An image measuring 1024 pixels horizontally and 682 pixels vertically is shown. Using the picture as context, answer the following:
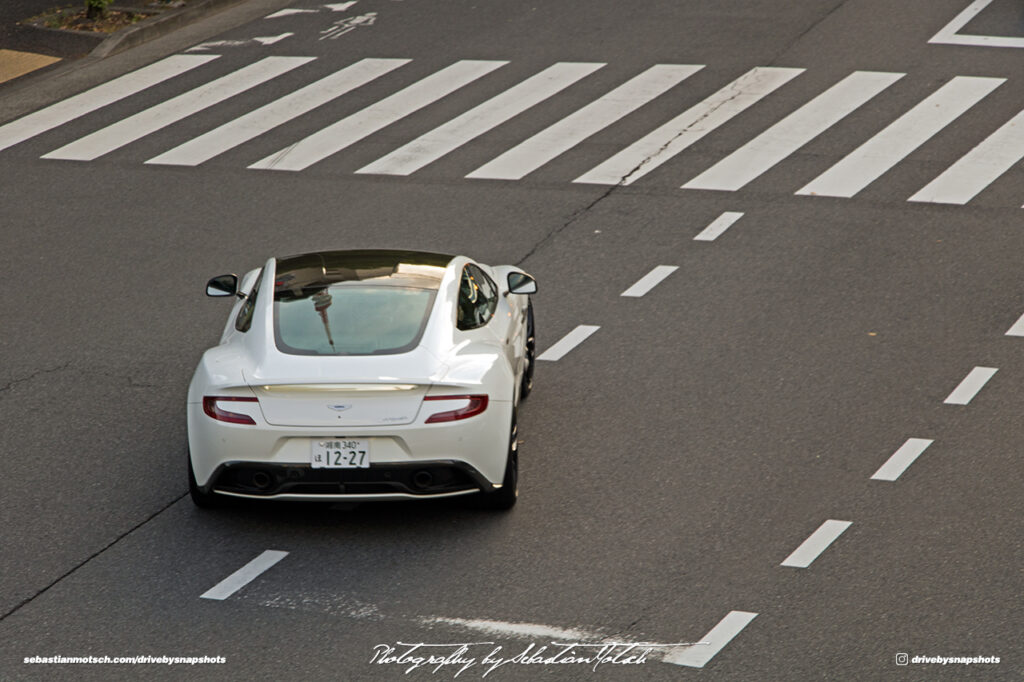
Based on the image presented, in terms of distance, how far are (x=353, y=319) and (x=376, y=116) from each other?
9.65m

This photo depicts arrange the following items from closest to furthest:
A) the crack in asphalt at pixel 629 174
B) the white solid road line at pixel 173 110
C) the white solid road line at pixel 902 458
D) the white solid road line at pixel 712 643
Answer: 1. the white solid road line at pixel 712 643
2. the white solid road line at pixel 902 458
3. the crack in asphalt at pixel 629 174
4. the white solid road line at pixel 173 110

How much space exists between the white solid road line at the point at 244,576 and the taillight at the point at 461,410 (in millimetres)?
1231

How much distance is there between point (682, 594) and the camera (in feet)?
26.2

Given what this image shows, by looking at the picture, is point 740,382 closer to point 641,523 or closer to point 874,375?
point 874,375

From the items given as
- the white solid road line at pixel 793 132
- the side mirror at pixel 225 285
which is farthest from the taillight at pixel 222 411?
the white solid road line at pixel 793 132

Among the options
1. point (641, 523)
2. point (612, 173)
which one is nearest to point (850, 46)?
point (612, 173)

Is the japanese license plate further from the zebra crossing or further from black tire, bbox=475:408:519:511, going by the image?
the zebra crossing

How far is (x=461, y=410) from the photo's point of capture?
8.56 meters

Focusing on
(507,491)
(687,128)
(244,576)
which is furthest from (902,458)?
(687,128)

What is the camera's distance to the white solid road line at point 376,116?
17000mm

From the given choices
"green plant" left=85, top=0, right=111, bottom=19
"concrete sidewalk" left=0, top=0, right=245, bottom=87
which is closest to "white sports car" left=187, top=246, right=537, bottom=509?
"concrete sidewalk" left=0, top=0, right=245, bottom=87

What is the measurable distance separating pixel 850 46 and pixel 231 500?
13800 mm

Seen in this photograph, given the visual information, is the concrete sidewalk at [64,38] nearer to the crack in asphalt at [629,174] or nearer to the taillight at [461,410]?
the crack in asphalt at [629,174]

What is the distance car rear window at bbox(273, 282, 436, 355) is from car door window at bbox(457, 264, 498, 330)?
268 millimetres
